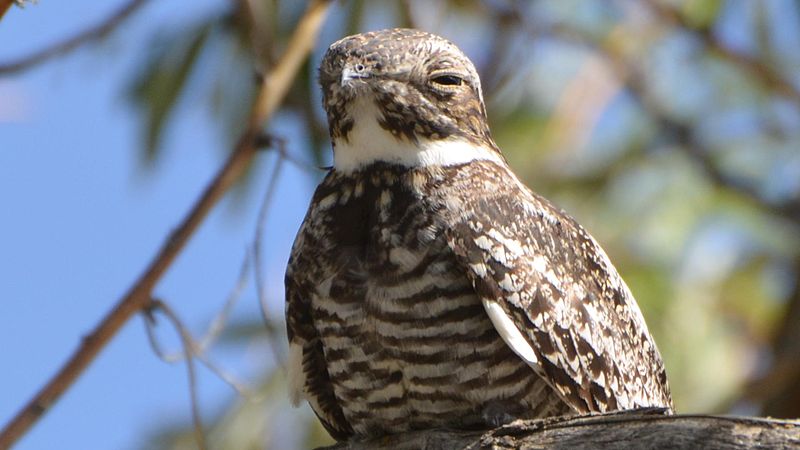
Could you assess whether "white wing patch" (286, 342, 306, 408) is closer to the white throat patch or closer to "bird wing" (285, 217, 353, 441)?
"bird wing" (285, 217, 353, 441)

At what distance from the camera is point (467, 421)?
125 inches

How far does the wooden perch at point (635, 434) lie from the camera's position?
2557 millimetres

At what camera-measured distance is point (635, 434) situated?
106 inches

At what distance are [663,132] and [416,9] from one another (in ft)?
9.17

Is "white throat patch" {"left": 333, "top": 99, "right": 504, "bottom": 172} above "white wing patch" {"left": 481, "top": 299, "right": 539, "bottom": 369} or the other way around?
above

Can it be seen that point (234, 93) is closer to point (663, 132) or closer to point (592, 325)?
point (592, 325)

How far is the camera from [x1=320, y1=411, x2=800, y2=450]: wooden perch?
256cm

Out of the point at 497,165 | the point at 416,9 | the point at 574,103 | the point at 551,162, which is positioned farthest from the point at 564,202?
the point at 497,165

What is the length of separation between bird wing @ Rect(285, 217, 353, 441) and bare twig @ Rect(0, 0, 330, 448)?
12.5 inches

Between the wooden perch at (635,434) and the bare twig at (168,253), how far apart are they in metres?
0.90

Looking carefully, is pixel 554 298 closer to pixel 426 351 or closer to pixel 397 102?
pixel 426 351

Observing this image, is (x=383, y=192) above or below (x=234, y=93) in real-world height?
below

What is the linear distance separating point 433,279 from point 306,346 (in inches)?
19.5

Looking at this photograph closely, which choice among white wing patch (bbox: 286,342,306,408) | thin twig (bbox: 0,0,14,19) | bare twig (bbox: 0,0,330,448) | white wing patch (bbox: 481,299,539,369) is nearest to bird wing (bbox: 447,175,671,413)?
white wing patch (bbox: 481,299,539,369)
